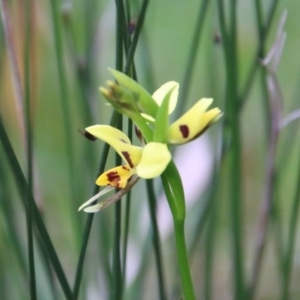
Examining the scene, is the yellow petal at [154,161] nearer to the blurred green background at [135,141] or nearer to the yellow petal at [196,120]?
the yellow petal at [196,120]

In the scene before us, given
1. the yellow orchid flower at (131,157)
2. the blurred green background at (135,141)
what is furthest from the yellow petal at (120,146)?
the blurred green background at (135,141)

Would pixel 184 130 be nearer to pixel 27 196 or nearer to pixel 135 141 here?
pixel 27 196

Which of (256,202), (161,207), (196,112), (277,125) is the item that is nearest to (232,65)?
(277,125)

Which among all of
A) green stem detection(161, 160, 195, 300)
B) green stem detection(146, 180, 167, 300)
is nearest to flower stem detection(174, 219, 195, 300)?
green stem detection(161, 160, 195, 300)

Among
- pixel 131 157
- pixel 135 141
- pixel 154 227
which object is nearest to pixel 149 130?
pixel 131 157

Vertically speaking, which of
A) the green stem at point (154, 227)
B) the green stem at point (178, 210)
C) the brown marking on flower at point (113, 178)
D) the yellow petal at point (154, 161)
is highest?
the yellow petal at point (154, 161)

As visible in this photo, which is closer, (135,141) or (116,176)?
(116,176)

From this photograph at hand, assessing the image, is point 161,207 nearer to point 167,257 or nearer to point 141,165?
point 167,257
